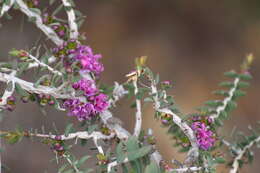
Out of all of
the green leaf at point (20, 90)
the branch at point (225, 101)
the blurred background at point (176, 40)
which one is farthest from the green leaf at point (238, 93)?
the blurred background at point (176, 40)

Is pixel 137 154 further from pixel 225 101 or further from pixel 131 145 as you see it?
pixel 225 101

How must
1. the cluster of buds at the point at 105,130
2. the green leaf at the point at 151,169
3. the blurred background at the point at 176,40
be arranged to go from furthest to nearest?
the blurred background at the point at 176,40
the cluster of buds at the point at 105,130
the green leaf at the point at 151,169

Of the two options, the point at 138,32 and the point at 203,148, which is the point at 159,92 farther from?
the point at 138,32

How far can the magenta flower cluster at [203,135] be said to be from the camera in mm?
513

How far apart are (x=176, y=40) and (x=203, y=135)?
0.85 m

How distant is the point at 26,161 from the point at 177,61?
594 mm

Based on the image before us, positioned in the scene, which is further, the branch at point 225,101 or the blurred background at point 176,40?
the blurred background at point 176,40

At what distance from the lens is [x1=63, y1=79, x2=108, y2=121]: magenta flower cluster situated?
0.50 meters

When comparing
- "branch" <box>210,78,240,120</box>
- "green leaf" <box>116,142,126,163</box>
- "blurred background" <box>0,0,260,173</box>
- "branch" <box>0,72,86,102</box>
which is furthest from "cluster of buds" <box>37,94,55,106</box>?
"blurred background" <box>0,0,260,173</box>

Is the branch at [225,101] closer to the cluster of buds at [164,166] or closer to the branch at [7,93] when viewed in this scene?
the cluster of buds at [164,166]

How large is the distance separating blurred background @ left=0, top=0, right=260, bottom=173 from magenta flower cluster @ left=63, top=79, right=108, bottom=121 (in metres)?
0.75

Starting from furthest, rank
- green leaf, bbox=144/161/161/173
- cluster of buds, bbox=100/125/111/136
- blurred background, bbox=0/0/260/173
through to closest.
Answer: blurred background, bbox=0/0/260/173 < cluster of buds, bbox=100/125/111/136 < green leaf, bbox=144/161/161/173

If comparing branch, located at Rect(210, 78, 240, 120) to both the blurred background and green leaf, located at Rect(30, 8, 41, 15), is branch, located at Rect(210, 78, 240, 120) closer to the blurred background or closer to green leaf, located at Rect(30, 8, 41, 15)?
green leaf, located at Rect(30, 8, 41, 15)

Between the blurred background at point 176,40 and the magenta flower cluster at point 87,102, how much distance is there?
2.45 feet
